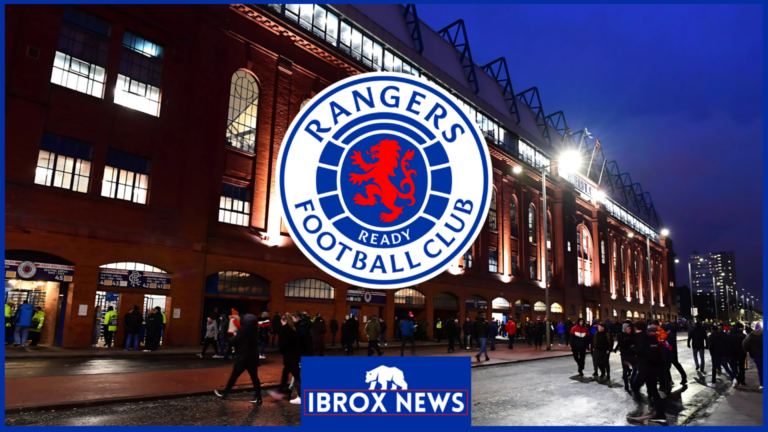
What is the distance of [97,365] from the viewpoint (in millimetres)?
14672

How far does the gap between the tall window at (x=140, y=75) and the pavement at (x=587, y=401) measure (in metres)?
17.0

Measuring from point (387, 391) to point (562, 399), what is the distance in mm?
7639

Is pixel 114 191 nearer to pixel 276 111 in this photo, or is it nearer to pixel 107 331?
pixel 107 331

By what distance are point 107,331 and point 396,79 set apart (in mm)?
18358

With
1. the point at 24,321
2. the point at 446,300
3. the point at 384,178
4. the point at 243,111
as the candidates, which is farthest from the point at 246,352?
the point at 446,300

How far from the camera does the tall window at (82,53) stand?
20125mm

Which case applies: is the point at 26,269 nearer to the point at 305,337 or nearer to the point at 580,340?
the point at 305,337

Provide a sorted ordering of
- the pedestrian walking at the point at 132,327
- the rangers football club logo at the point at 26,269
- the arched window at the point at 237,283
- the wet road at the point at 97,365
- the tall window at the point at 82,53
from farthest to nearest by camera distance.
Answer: the arched window at the point at 237,283
the tall window at the point at 82,53
the pedestrian walking at the point at 132,327
the rangers football club logo at the point at 26,269
the wet road at the point at 97,365

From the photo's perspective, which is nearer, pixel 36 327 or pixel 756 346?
pixel 756 346

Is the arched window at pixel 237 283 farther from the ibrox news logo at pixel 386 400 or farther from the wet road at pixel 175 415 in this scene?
the ibrox news logo at pixel 386 400

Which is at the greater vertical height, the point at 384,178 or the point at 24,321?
the point at 384,178

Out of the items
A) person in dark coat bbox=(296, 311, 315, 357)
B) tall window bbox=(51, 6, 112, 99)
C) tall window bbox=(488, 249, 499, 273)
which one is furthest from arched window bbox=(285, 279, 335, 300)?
tall window bbox=(488, 249, 499, 273)

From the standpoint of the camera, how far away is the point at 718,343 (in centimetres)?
1512

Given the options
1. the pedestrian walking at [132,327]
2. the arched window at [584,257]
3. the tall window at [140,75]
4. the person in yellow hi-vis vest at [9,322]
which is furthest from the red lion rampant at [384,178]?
the arched window at [584,257]
